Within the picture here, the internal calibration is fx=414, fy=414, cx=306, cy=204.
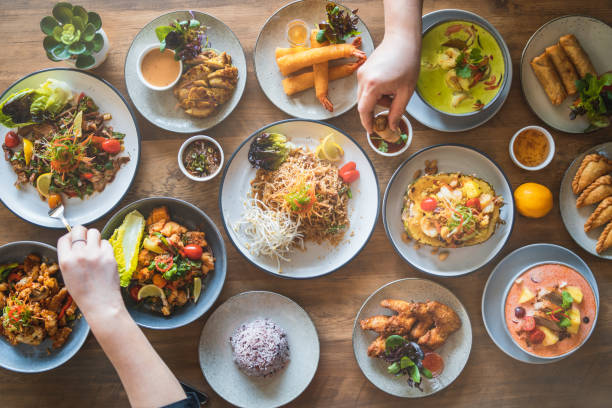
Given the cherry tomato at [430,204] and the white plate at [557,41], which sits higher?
the white plate at [557,41]

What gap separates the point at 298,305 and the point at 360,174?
96cm

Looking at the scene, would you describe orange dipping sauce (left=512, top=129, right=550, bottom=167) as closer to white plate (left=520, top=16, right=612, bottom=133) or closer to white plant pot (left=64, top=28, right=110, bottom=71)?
white plate (left=520, top=16, right=612, bottom=133)

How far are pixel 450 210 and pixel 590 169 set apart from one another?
0.99 m

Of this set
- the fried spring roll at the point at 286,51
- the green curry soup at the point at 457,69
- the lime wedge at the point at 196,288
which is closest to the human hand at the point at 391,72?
the green curry soup at the point at 457,69

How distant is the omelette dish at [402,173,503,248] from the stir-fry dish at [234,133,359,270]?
44 centimetres

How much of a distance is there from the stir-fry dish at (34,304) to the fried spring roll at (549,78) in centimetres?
340

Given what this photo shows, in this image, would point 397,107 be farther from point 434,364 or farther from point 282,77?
point 434,364

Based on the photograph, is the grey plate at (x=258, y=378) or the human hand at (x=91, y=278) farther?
the grey plate at (x=258, y=378)

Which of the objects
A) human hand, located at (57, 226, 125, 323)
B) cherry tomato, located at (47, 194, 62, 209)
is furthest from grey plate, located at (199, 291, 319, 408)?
cherry tomato, located at (47, 194, 62, 209)

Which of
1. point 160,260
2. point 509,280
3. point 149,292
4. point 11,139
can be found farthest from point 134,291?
point 509,280

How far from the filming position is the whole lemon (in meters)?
2.71

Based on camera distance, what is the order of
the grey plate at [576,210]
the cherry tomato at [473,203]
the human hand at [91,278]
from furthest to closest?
the grey plate at [576,210] → the cherry tomato at [473,203] → the human hand at [91,278]

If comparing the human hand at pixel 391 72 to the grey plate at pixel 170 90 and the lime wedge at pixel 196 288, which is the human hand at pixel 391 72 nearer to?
the grey plate at pixel 170 90

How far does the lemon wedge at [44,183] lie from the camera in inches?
105
